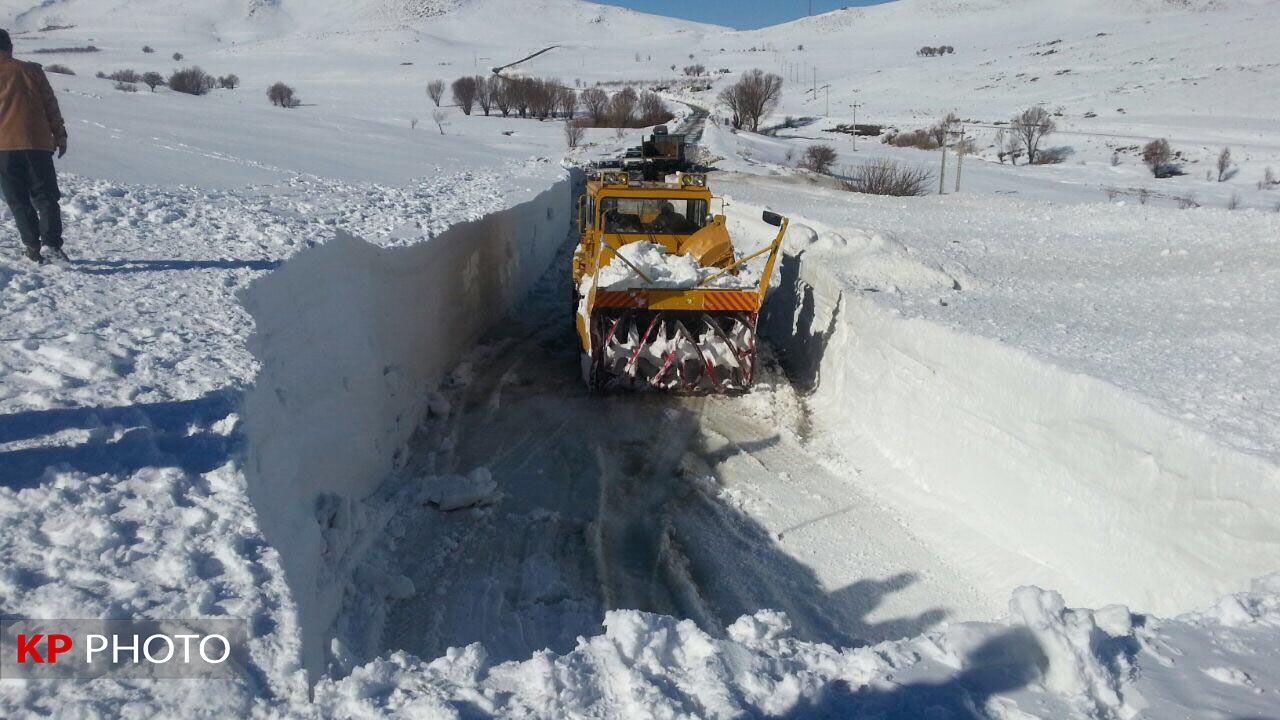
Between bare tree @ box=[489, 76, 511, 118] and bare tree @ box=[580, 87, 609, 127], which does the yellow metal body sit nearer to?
bare tree @ box=[580, 87, 609, 127]

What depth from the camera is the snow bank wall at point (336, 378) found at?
4.18 m

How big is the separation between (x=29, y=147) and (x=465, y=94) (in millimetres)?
49457

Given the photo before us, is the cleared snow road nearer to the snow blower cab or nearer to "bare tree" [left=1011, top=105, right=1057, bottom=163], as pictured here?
the snow blower cab

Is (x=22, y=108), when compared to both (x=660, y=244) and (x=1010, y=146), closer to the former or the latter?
(x=660, y=244)

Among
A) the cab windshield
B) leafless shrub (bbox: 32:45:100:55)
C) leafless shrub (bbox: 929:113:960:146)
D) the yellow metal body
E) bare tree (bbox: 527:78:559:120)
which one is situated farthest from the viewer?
leafless shrub (bbox: 32:45:100:55)

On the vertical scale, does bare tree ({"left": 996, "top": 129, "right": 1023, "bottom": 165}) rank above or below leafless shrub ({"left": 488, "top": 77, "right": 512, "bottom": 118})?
below

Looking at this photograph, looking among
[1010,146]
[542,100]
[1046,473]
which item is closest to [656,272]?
[1046,473]

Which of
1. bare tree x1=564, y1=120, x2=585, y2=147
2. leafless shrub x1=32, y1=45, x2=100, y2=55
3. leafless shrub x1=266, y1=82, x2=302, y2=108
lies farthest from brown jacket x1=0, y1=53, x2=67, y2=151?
leafless shrub x1=32, y1=45, x2=100, y2=55

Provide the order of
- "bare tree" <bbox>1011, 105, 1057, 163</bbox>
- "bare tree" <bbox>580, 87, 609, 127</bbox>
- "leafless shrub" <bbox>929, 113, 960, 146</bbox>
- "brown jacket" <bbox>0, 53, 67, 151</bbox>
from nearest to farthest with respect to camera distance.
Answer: "brown jacket" <bbox>0, 53, 67, 151</bbox>, "bare tree" <bbox>1011, 105, 1057, 163</bbox>, "bare tree" <bbox>580, 87, 609, 127</bbox>, "leafless shrub" <bbox>929, 113, 960, 146</bbox>

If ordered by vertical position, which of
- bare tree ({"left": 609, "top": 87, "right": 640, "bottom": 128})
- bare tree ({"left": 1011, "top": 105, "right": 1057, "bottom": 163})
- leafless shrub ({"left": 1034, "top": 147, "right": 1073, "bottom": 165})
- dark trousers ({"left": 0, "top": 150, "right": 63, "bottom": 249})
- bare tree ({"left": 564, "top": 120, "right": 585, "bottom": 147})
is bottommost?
dark trousers ({"left": 0, "top": 150, "right": 63, "bottom": 249})

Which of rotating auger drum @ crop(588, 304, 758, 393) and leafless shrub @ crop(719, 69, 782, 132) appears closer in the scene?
rotating auger drum @ crop(588, 304, 758, 393)

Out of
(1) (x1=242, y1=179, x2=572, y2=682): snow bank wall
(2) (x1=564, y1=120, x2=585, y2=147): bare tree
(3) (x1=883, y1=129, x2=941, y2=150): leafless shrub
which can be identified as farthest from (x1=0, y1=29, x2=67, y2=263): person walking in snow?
(3) (x1=883, y1=129, x2=941, y2=150): leafless shrub

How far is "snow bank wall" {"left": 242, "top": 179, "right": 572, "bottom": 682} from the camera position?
13.7 ft

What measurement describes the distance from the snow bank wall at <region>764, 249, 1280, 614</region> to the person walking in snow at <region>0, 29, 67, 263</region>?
6.61m
